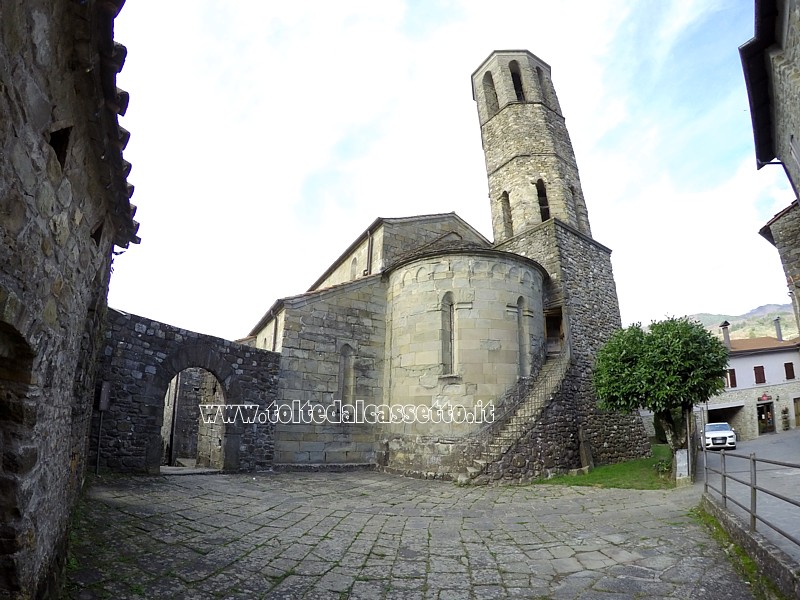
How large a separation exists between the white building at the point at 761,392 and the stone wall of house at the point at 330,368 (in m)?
22.0

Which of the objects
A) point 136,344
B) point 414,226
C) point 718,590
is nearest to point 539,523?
point 718,590

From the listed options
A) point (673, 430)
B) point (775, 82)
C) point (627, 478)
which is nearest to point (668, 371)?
point (673, 430)

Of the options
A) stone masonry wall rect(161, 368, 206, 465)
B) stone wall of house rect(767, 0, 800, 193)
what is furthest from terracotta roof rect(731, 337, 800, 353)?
stone masonry wall rect(161, 368, 206, 465)

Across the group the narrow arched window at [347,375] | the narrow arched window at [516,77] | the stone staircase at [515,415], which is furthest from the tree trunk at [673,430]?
the narrow arched window at [516,77]

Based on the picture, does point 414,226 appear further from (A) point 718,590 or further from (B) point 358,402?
(A) point 718,590

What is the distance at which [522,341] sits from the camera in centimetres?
1252

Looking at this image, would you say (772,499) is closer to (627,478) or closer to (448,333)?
(627,478)

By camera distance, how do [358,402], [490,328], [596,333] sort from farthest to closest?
[596,333]
[358,402]
[490,328]

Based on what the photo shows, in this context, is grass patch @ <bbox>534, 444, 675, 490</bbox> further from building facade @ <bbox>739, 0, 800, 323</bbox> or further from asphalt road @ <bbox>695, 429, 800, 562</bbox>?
building facade @ <bbox>739, 0, 800, 323</bbox>

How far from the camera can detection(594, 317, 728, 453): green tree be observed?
31.4 feet

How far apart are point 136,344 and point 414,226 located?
1073 cm

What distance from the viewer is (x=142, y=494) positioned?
743 cm

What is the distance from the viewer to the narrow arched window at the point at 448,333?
1209 centimetres

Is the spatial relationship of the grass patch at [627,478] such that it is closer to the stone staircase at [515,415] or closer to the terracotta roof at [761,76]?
the stone staircase at [515,415]
